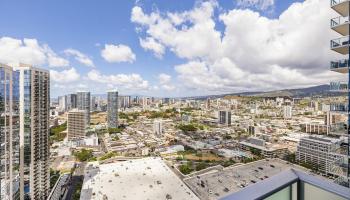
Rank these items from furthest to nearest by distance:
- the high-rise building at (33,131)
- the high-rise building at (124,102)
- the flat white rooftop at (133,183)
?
the high-rise building at (124,102)
the flat white rooftop at (133,183)
the high-rise building at (33,131)

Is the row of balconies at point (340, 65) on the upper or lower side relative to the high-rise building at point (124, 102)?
upper

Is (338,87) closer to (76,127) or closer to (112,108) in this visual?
(76,127)

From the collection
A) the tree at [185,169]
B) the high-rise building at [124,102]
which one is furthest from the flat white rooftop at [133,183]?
the high-rise building at [124,102]

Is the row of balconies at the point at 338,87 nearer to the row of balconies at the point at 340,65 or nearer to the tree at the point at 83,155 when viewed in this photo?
the row of balconies at the point at 340,65

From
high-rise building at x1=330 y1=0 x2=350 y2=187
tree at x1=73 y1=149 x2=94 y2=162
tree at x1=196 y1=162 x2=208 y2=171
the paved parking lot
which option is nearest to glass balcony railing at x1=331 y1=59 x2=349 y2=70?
high-rise building at x1=330 y1=0 x2=350 y2=187

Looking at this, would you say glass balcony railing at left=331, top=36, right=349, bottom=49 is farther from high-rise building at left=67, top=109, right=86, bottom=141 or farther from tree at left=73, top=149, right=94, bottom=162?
high-rise building at left=67, top=109, right=86, bottom=141

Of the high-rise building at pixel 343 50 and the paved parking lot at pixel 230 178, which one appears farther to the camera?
the paved parking lot at pixel 230 178
